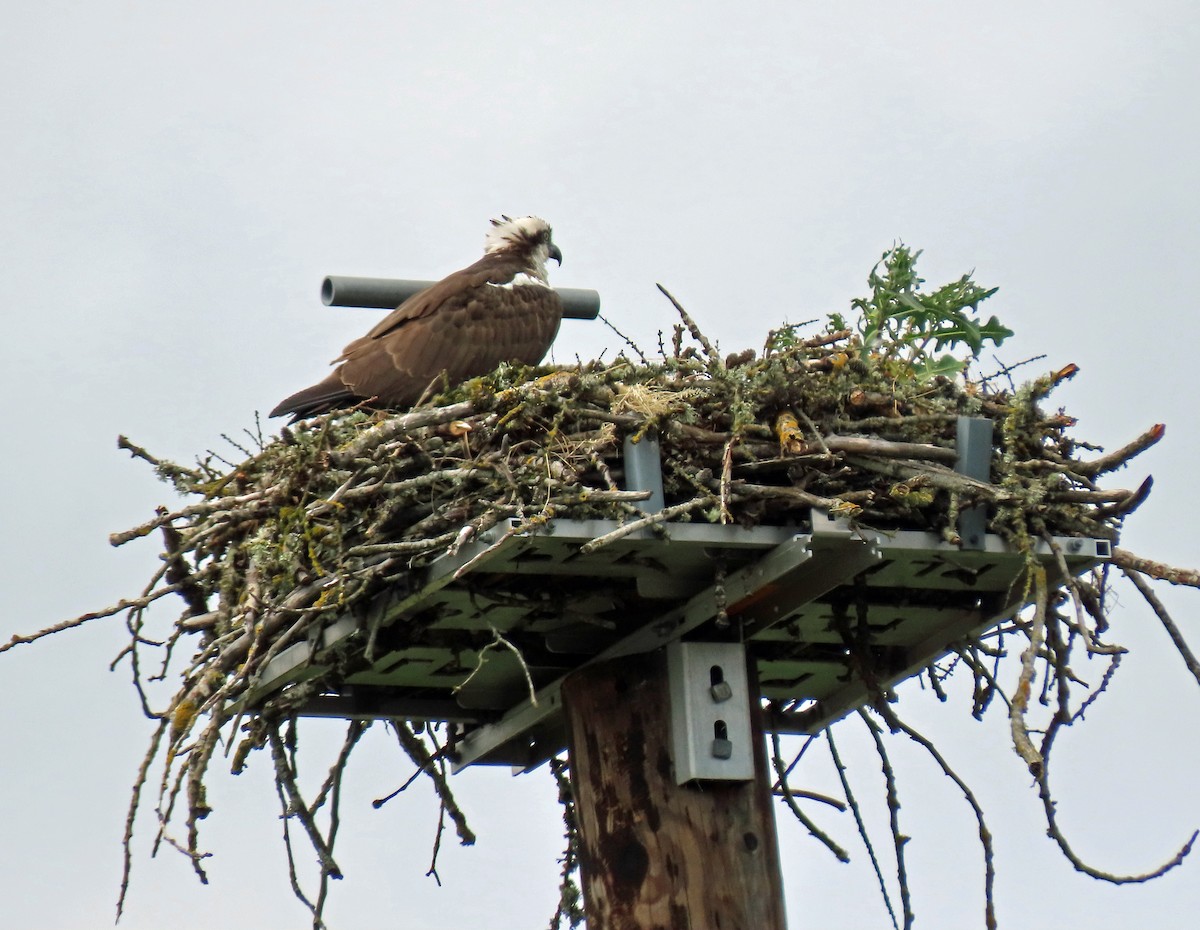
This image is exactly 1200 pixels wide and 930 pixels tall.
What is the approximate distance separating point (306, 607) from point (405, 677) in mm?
1089

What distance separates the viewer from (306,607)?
594 centimetres

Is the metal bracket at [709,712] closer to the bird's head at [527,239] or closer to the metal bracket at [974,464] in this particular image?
the metal bracket at [974,464]

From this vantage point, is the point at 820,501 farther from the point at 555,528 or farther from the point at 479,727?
the point at 479,727

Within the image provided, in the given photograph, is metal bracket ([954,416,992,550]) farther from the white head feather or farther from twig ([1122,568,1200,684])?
the white head feather

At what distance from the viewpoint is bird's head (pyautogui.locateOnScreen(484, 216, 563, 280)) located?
965cm

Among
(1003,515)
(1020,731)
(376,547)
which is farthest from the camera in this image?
(1003,515)

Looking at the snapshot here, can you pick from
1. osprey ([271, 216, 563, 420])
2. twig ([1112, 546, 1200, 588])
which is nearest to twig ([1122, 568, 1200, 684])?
twig ([1112, 546, 1200, 588])

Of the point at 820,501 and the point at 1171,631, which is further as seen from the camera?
the point at 1171,631

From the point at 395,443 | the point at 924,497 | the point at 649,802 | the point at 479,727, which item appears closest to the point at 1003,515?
the point at 924,497

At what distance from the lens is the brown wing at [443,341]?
7.73m

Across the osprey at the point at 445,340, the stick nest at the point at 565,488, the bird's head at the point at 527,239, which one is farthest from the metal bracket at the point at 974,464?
the bird's head at the point at 527,239

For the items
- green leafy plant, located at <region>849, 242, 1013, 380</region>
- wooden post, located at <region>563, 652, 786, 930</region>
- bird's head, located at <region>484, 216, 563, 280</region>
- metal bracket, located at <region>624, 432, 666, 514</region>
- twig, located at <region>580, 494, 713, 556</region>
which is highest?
bird's head, located at <region>484, 216, 563, 280</region>

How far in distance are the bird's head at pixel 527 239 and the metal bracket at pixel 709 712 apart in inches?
158

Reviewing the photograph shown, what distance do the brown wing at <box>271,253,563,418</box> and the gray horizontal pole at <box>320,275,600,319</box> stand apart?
0.50 ft
